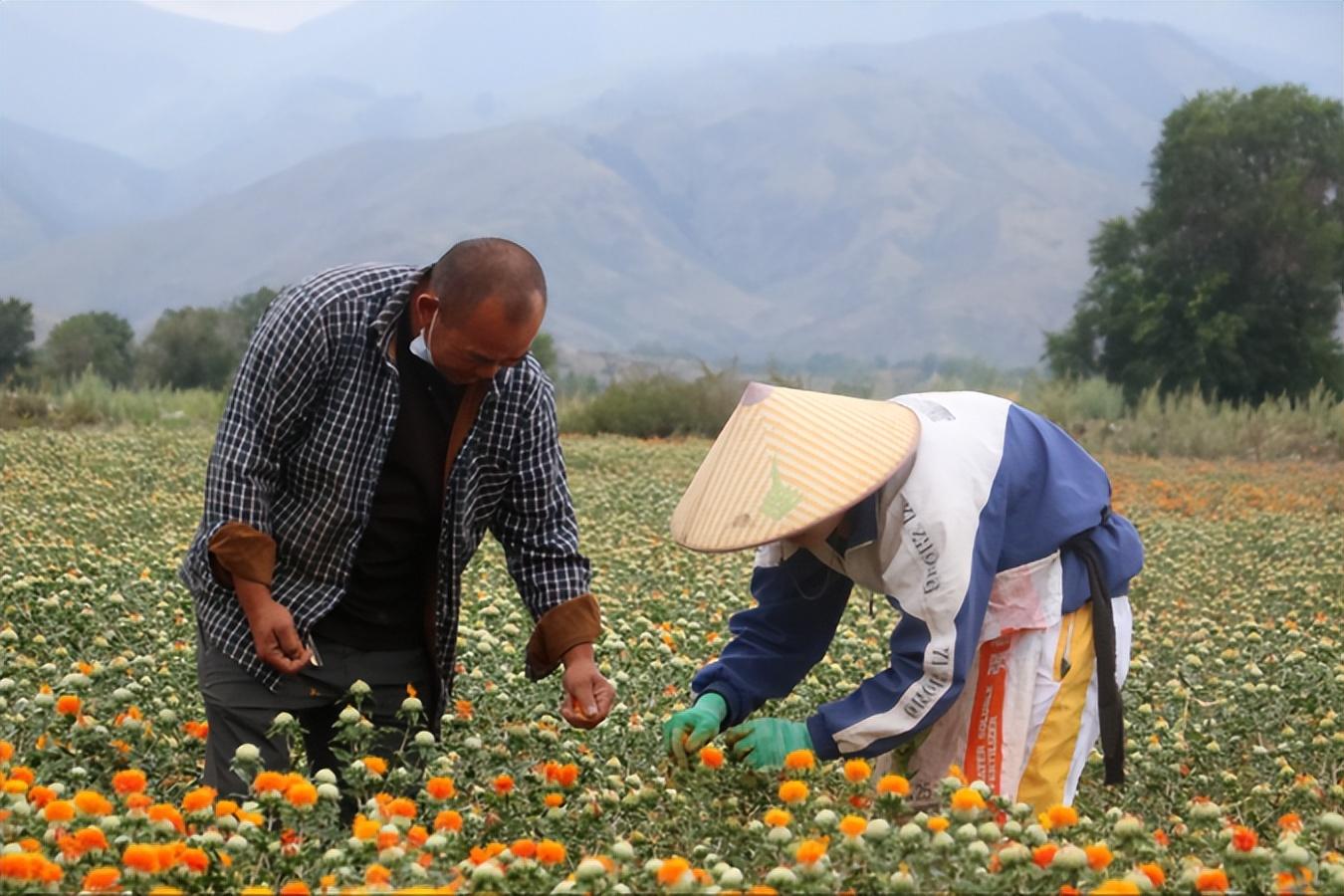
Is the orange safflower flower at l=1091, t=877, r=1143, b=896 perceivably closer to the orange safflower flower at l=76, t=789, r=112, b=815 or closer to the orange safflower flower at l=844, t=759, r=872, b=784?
the orange safflower flower at l=844, t=759, r=872, b=784

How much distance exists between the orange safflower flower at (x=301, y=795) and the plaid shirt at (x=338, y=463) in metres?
1.01

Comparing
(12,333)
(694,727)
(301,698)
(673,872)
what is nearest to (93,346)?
(12,333)

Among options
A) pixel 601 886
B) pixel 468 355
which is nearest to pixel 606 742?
pixel 468 355

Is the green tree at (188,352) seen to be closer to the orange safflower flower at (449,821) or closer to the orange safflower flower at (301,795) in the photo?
the orange safflower flower at (301,795)

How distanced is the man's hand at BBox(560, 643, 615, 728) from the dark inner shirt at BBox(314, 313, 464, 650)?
40cm

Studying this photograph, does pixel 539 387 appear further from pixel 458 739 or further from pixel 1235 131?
pixel 1235 131

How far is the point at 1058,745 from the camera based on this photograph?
3670 millimetres

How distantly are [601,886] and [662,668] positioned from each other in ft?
6.88

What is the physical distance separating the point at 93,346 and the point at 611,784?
109 ft

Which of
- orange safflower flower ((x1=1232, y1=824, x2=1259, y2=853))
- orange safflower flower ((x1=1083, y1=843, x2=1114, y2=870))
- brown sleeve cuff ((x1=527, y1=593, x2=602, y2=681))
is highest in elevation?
brown sleeve cuff ((x1=527, y1=593, x2=602, y2=681))

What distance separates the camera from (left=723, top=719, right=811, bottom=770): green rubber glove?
3.35m

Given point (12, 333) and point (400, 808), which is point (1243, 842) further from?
point (12, 333)

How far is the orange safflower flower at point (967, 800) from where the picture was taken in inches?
99.9

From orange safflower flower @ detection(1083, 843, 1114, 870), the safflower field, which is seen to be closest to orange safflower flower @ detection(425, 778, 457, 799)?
the safflower field
